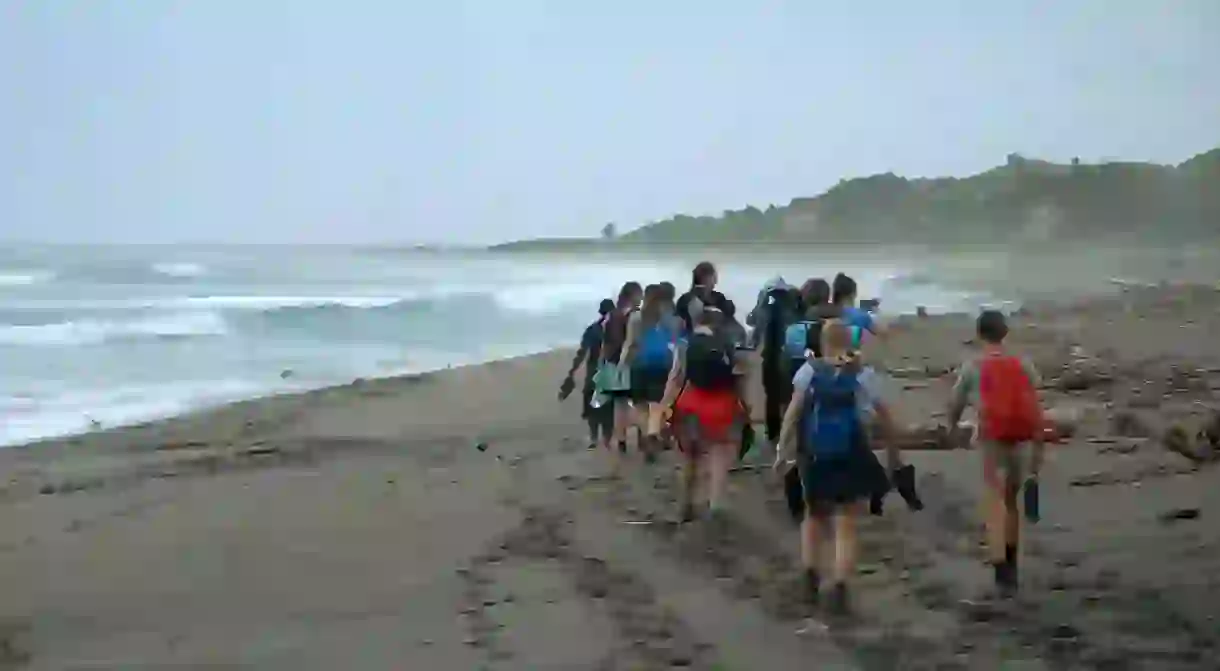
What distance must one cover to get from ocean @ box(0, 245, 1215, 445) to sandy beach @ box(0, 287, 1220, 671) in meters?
6.02

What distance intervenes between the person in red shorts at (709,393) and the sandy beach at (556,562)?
566 millimetres

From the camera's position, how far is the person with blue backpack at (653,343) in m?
9.06

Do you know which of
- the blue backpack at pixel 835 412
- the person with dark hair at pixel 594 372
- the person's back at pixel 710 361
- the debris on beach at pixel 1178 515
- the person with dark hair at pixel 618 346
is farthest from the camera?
the person with dark hair at pixel 594 372

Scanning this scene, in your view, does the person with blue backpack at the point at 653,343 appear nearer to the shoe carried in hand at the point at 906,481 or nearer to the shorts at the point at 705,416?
the shorts at the point at 705,416

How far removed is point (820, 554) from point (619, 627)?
107 centimetres

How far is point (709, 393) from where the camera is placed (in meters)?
7.43

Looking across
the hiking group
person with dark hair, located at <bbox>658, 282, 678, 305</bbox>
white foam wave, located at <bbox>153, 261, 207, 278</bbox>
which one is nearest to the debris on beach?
the hiking group

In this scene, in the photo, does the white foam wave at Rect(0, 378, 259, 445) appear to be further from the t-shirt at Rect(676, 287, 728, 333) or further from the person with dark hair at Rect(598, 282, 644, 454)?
the t-shirt at Rect(676, 287, 728, 333)

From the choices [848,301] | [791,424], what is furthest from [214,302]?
[791,424]

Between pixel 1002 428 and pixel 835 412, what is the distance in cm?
91

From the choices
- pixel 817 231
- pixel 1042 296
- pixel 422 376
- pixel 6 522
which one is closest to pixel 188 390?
pixel 422 376

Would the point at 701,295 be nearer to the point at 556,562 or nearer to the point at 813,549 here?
the point at 556,562

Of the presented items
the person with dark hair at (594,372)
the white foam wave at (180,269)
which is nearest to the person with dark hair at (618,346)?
the person with dark hair at (594,372)

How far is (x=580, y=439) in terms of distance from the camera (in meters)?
12.2
